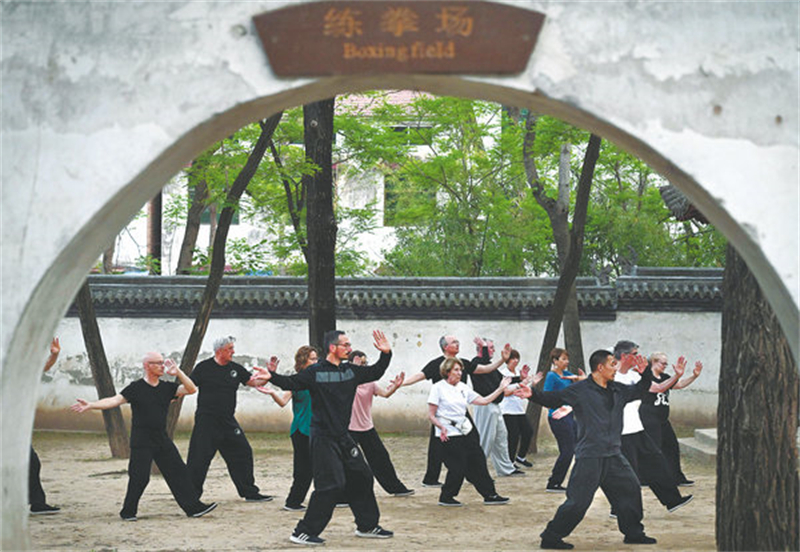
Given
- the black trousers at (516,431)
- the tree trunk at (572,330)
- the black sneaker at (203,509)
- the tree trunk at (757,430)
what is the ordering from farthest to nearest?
the tree trunk at (572,330), the black trousers at (516,431), the black sneaker at (203,509), the tree trunk at (757,430)

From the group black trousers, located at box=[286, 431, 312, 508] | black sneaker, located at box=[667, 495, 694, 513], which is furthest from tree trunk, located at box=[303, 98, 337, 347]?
black sneaker, located at box=[667, 495, 694, 513]

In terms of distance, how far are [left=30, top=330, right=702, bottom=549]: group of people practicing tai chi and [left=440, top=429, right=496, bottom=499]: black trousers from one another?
10 millimetres

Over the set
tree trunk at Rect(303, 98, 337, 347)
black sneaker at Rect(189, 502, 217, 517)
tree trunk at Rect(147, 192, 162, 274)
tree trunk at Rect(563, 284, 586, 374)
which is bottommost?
black sneaker at Rect(189, 502, 217, 517)

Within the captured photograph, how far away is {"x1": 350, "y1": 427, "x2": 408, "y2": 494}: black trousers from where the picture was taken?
40.1 ft

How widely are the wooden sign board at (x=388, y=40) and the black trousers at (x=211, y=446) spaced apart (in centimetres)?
709

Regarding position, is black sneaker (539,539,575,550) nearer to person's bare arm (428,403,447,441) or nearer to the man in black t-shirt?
person's bare arm (428,403,447,441)

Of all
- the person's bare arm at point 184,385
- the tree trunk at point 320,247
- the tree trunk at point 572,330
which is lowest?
the person's bare arm at point 184,385

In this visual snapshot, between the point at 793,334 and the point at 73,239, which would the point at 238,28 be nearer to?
the point at 73,239

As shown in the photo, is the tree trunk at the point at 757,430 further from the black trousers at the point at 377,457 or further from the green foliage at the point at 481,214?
the green foliage at the point at 481,214

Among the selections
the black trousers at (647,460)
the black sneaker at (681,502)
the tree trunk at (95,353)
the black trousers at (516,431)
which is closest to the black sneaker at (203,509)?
the tree trunk at (95,353)

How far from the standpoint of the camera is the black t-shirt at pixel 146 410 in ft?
34.9

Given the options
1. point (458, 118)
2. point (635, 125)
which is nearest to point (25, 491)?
point (635, 125)

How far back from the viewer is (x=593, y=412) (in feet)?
30.8

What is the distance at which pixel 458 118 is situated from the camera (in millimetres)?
21672
